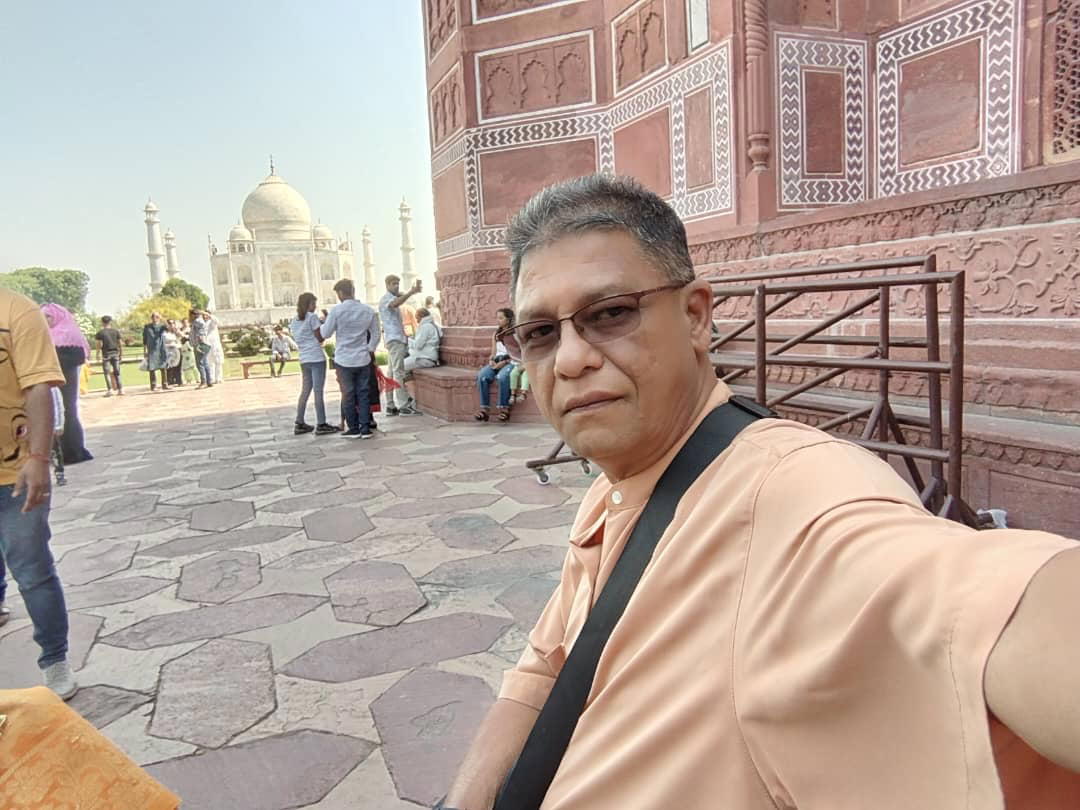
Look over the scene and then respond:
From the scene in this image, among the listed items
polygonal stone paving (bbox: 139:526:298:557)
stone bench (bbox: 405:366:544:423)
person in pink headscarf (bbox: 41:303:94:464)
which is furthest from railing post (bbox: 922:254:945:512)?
stone bench (bbox: 405:366:544:423)

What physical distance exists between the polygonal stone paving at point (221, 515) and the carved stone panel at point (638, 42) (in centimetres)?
581

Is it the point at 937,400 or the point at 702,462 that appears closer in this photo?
the point at 702,462

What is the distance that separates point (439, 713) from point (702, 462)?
1787 millimetres

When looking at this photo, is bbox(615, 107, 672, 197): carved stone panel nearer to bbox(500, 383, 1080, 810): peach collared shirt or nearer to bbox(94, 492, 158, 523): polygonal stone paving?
bbox(94, 492, 158, 523): polygonal stone paving

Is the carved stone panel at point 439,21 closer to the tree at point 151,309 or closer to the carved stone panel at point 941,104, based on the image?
the carved stone panel at point 941,104

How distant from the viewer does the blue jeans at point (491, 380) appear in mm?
8086

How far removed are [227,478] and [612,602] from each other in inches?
236

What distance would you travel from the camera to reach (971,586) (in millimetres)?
569

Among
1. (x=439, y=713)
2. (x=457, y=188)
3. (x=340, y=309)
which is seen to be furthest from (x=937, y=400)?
(x=457, y=188)

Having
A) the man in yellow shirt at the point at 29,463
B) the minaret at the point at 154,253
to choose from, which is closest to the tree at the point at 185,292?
the minaret at the point at 154,253

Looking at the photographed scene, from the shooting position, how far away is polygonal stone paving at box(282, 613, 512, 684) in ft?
8.82

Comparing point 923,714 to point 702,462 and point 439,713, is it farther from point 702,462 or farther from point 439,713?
point 439,713

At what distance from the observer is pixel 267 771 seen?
A: 6.86ft

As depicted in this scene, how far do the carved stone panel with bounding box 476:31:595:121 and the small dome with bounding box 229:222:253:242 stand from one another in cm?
5762
